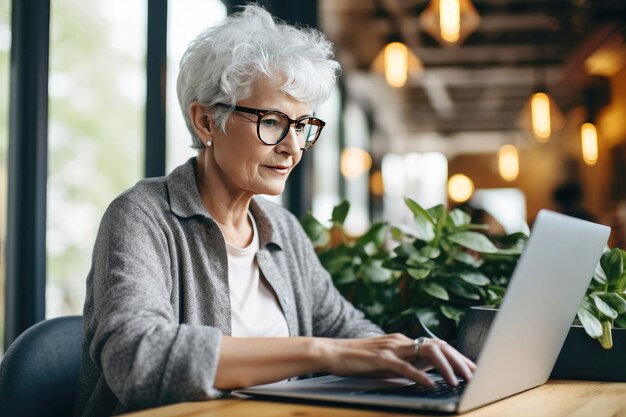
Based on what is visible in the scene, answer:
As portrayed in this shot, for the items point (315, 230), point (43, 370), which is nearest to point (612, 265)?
point (315, 230)

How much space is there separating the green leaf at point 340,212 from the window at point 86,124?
796 mm

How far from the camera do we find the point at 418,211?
1.86 m

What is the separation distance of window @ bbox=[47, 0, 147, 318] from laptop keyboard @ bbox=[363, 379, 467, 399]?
4.16 feet

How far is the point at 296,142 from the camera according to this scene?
61.1 inches

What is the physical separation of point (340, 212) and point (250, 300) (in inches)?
25.1

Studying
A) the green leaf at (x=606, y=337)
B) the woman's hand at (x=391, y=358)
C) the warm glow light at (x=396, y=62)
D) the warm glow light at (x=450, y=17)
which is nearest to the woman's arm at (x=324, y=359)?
the woman's hand at (x=391, y=358)

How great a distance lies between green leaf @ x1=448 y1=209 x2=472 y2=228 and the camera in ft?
6.15

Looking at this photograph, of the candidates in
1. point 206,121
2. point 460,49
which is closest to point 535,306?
point 206,121

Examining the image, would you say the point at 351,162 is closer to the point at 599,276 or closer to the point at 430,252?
the point at 430,252

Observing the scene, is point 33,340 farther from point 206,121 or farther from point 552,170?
point 552,170

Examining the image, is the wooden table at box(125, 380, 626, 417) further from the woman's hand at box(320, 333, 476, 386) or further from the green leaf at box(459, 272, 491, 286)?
the green leaf at box(459, 272, 491, 286)

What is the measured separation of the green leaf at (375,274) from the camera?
2023mm

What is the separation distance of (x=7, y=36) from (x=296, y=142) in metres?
0.90

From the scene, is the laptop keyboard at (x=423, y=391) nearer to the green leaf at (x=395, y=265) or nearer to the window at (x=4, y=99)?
the green leaf at (x=395, y=265)
